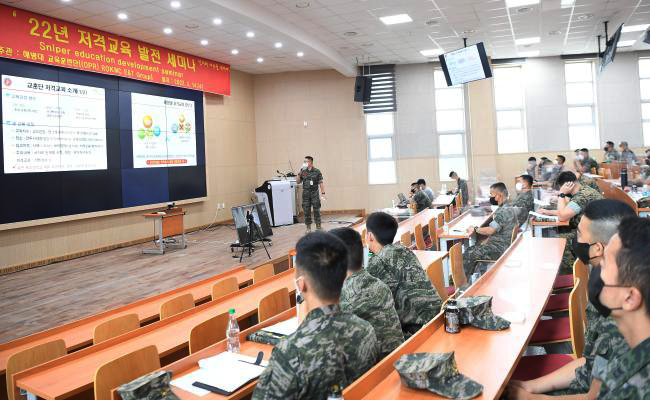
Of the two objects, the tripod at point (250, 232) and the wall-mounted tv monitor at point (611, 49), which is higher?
the wall-mounted tv monitor at point (611, 49)

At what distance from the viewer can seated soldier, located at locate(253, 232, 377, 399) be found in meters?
1.67

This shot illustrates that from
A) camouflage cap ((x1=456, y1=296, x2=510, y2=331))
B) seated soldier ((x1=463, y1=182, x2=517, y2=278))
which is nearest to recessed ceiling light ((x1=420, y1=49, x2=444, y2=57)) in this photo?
seated soldier ((x1=463, y1=182, x2=517, y2=278))

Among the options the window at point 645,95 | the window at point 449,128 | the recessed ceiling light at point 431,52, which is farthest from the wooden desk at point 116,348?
the window at point 645,95

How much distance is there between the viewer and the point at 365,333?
1.95 metres

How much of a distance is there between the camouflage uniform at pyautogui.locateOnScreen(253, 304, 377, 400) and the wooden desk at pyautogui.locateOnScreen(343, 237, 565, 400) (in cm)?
15

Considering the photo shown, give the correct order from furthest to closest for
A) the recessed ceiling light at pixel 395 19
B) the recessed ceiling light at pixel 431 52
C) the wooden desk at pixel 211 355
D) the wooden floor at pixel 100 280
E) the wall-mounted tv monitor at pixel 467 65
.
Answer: the recessed ceiling light at pixel 431 52
the wall-mounted tv monitor at pixel 467 65
the recessed ceiling light at pixel 395 19
the wooden floor at pixel 100 280
the wooden desk at pixel 211 355

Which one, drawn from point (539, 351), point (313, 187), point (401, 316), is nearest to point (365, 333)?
point (401, 316)

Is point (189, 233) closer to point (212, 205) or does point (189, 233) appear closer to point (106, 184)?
point (212, 205)

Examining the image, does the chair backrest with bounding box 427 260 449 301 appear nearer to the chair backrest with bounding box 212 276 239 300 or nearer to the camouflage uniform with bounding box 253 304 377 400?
the chair backrest with bounding box 212 276 239 300

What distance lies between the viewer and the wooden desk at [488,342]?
1.94 m

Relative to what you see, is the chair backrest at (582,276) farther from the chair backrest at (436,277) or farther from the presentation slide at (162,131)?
the presentation slide at (162,131)

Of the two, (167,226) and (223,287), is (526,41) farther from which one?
(223,287)

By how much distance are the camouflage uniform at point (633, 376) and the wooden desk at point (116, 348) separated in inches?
87.5

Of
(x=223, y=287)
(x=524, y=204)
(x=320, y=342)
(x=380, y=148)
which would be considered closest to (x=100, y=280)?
(x=223, y=287)
